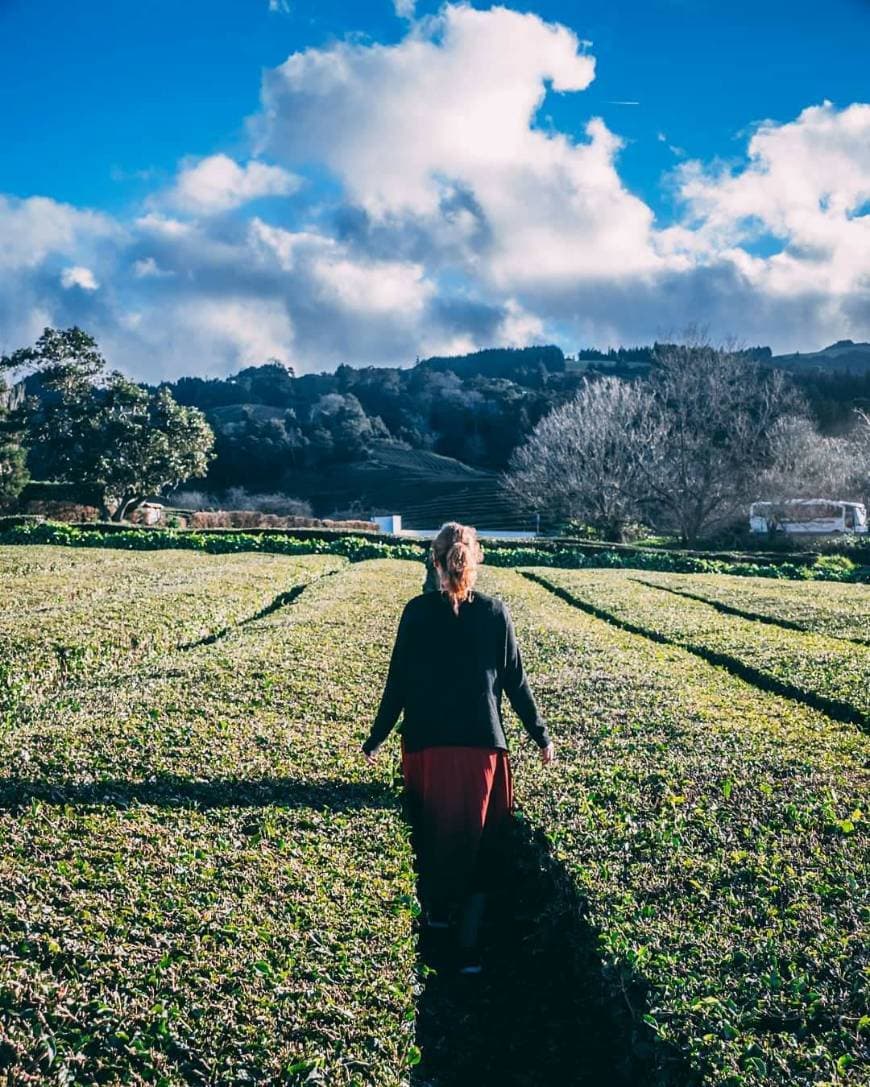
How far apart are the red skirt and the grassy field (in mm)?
228

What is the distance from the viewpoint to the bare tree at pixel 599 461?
4200 centimetres

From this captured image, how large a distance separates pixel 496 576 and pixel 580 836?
17612mm

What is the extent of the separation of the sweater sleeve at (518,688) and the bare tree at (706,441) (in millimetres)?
37271

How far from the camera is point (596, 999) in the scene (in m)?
3.79

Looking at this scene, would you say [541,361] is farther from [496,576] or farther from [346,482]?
[496,576]

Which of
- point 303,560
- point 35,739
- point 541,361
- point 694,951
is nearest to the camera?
point 694,951

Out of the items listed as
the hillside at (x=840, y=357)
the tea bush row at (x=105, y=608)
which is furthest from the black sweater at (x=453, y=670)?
the hillside at (x=840, y=357)

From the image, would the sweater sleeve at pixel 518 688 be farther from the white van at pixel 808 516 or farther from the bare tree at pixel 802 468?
the white van at pixel 808 516

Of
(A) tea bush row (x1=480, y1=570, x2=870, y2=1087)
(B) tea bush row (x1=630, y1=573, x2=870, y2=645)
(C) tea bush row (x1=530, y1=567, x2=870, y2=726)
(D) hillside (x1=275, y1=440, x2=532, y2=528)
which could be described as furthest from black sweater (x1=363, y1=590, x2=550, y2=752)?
(D) hillside (x1=275, y1=440, x2=532, y2=528)

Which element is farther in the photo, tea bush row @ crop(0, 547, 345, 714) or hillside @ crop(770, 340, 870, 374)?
hillside @ crop(770, 340, 870, 374)

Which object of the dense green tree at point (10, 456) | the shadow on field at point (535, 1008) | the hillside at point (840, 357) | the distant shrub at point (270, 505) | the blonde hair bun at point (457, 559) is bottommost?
the shadow on field at point (535, 1008)

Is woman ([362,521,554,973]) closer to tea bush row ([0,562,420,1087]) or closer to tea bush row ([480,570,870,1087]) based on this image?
tea bush row ([0,562,420,1087])

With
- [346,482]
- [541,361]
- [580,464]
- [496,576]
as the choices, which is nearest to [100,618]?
[496,576]

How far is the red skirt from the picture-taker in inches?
174
